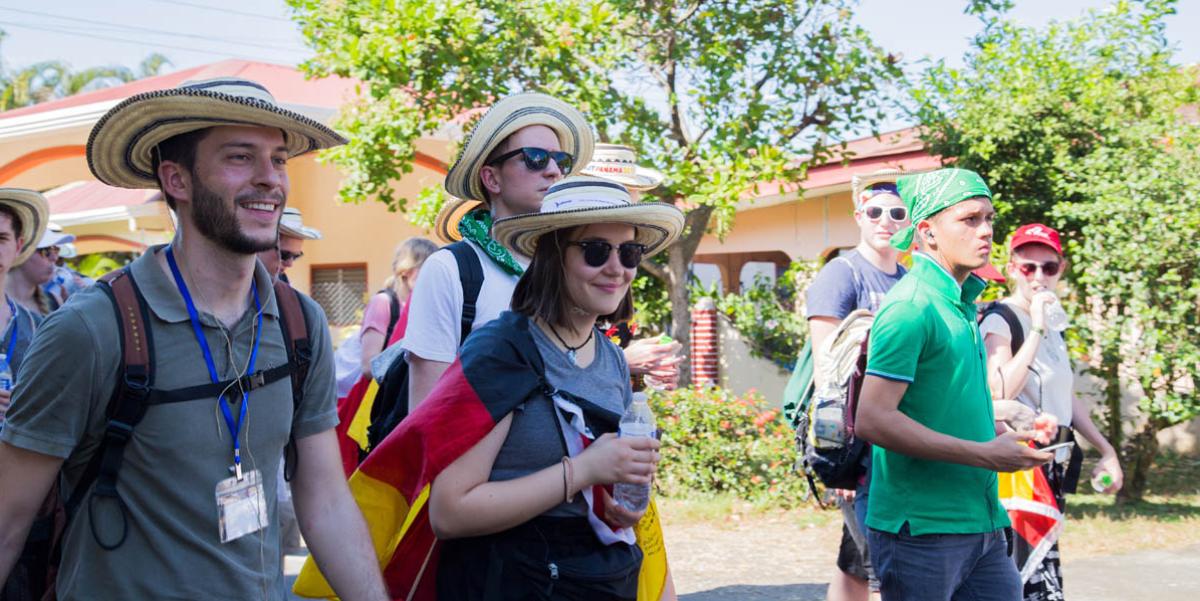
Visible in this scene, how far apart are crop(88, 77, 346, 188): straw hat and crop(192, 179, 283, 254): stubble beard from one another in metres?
0.16

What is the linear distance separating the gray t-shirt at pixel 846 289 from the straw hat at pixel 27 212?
11.1ft

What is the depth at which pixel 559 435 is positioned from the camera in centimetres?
287

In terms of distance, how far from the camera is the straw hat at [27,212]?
4898 mm

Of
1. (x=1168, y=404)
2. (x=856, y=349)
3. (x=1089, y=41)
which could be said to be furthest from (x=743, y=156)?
(x=856, y=349)

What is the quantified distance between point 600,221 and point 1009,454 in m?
1.60

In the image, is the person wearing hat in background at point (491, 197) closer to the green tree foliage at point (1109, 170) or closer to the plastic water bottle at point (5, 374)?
the plastic water bottle at point (5, 374)

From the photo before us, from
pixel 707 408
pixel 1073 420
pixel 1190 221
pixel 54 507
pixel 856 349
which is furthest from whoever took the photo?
pixel 707 408

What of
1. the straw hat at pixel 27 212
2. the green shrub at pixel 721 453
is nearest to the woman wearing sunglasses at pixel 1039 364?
the straw hat at pixel 27 212

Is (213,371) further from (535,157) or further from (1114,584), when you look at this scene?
(1114,584)

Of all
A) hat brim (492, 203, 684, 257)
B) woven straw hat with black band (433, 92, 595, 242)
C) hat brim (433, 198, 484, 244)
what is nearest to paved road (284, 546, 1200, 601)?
hat brim (433, 198, 484, 244)

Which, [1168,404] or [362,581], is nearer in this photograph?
[362,581]

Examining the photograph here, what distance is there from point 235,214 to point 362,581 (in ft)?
3.03

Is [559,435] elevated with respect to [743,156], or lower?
lower

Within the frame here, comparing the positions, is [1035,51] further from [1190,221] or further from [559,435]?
[559,435]
